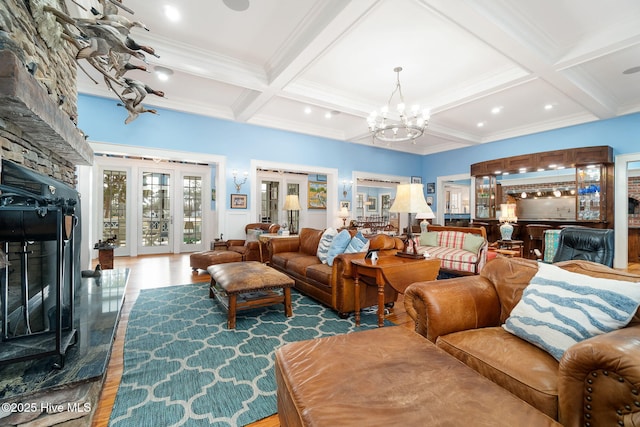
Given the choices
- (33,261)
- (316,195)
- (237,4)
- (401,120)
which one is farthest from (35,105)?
(316,195)

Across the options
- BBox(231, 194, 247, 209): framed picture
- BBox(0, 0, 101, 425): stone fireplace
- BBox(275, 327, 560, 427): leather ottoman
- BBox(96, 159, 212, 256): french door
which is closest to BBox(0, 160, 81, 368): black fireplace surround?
BBox(0, 0, 101, 425): stone fireplace

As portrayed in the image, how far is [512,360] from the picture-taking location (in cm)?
118

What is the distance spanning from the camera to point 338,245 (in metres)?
3.11

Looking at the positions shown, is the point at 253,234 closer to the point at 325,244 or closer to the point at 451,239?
the point at 325,244

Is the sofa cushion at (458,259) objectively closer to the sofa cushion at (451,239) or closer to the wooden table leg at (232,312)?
the sofa cushion at (451,239)

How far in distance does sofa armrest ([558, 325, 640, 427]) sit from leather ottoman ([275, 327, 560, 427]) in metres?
0.20

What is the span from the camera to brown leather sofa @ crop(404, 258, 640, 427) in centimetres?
83

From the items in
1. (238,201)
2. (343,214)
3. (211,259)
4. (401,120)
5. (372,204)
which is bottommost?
(211,259)

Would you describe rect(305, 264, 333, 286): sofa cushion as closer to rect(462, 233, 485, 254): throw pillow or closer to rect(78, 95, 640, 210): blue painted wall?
rect(462, 233, 485, 254): throw pillow

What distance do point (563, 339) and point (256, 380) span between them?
163 cm

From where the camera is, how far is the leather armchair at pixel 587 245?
2.58m

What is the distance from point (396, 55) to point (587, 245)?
2933mm

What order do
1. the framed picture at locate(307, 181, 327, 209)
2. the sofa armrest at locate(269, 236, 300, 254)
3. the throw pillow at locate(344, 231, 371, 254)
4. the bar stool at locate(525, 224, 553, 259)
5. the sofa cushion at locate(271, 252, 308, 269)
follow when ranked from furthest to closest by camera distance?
the framed picture at locate(307, 181, 327, 209)
the bar stool at locate(525, 224, 553, 259)
the sofa armrest at locate(269, 236, 300, 254)
the sofa cushion at locate(271, 252, 308, 269)
the throw pillow at locate(344, 231, 371, 254)

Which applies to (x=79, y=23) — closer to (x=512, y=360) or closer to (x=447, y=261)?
(x=512, y=360)
